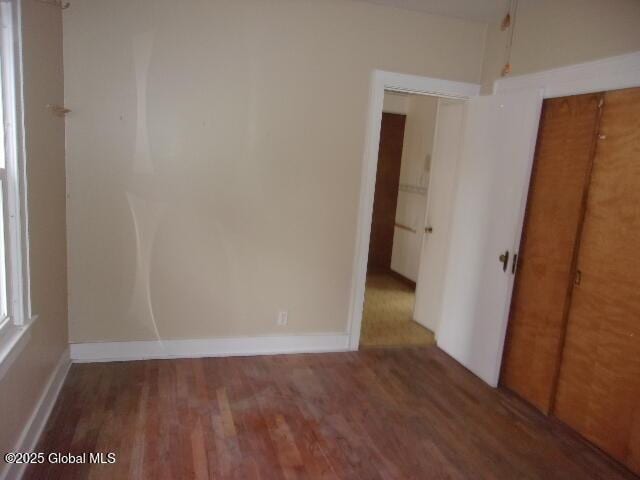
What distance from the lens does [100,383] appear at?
2.82 m

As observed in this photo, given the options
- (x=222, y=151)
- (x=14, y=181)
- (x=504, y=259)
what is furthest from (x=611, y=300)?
(x=14, y=181)

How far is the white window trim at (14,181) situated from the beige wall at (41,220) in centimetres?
9

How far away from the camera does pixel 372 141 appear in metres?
3.40

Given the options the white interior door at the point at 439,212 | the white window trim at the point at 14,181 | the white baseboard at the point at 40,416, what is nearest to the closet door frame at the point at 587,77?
the white interior door at the point at 439,212

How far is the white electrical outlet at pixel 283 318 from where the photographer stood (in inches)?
136

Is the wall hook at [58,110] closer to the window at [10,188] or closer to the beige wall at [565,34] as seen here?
the window at [10,188]

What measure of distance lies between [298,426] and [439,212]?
2.44 metres

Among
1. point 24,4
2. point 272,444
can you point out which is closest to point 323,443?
point 272,444

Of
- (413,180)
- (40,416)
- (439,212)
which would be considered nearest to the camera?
(40,416)

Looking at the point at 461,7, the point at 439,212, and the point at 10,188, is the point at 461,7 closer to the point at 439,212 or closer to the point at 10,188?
the point at 439,212

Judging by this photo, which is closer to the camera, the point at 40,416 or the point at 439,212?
the point at 40,416

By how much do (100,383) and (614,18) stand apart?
3.72m

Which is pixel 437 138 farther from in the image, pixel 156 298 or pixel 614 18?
pixel 156 298

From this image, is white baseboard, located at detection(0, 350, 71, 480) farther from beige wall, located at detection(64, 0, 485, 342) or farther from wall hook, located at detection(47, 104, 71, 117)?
wall hook, located at detection(47, 104, 71, 117)
